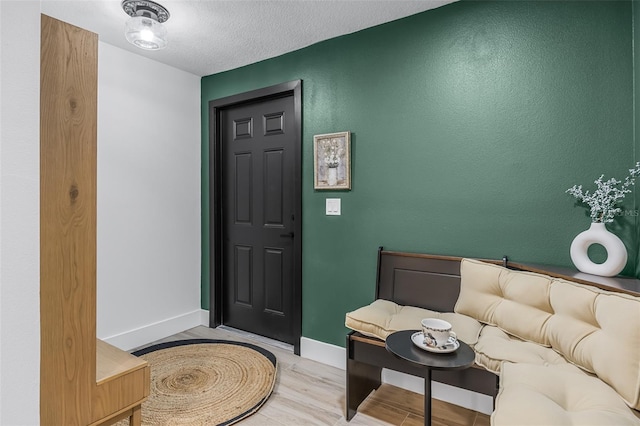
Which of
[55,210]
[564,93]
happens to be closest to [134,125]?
[55,210]

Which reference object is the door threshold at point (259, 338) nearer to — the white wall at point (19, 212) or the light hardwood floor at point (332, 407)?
the light hardwood floor at point (332, 407)

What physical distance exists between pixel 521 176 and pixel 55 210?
7.56 feet

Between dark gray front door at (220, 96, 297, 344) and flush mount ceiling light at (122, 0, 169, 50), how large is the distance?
1052mm

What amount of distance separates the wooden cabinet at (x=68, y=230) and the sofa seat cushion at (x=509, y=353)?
5.32 feet

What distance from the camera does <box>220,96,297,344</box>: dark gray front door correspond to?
9.94ft

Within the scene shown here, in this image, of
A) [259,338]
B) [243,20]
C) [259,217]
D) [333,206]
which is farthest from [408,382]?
[243,20]

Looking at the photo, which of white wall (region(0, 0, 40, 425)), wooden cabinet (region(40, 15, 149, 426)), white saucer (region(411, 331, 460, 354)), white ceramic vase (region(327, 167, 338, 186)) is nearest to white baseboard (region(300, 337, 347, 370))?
white saucer (region(411, 331, 460, 354))

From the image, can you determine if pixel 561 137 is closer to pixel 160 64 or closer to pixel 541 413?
pixel 541 413

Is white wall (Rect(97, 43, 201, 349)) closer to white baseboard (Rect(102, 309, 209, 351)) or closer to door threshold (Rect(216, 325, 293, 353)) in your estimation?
white baseboard (Rect(102, 309, 209, 351))

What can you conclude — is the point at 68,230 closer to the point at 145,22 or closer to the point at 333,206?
the point at 145,22

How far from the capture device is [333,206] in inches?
107

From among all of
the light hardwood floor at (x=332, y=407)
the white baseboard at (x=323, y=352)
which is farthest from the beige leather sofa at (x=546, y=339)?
the white baseboard at (x=323, y=352)

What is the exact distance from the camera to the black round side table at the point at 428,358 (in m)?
1.37

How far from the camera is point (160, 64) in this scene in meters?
3.16
